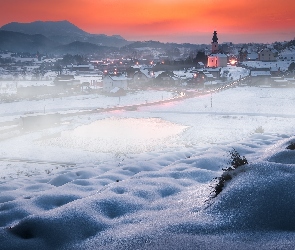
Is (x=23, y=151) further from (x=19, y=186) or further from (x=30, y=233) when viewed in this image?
(x=30, y=233)

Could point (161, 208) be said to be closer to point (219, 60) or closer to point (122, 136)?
point (122, 136)

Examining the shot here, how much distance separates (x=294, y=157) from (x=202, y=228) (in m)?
3.53

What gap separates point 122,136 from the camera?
29.9 meters

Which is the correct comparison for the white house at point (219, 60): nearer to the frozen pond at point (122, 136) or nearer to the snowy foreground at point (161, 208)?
the frozen pond at point (122, 136)

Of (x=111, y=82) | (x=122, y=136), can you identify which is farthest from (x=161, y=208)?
(x=111, y=82)

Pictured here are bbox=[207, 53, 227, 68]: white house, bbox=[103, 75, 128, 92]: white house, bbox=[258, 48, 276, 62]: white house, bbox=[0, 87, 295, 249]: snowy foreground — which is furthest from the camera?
bbox=[258, 48, 276, 62]: white house

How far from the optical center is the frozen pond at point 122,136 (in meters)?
25.3

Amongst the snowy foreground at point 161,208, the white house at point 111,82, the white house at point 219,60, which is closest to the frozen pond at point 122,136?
the snowy foreground at point 161,208

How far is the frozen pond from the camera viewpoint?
25.3 m

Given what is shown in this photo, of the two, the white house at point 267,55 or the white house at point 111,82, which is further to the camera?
the white house at point 267,55

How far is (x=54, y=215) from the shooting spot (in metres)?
5.35

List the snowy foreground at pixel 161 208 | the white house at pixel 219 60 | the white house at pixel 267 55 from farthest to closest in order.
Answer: the white house at pixel 267 55 → the white house at pixel 219 60 → the snowy foreground at pixel 161 208

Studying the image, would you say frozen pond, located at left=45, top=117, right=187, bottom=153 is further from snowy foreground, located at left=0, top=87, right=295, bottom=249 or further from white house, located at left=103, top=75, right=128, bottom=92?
white house, located at left=103, top=75, right=128, bottom=92

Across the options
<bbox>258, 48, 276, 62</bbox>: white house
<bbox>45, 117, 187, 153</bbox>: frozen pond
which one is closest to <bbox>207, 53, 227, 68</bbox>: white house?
<bbox>258, 48, 276, 62</bbox>: white house
